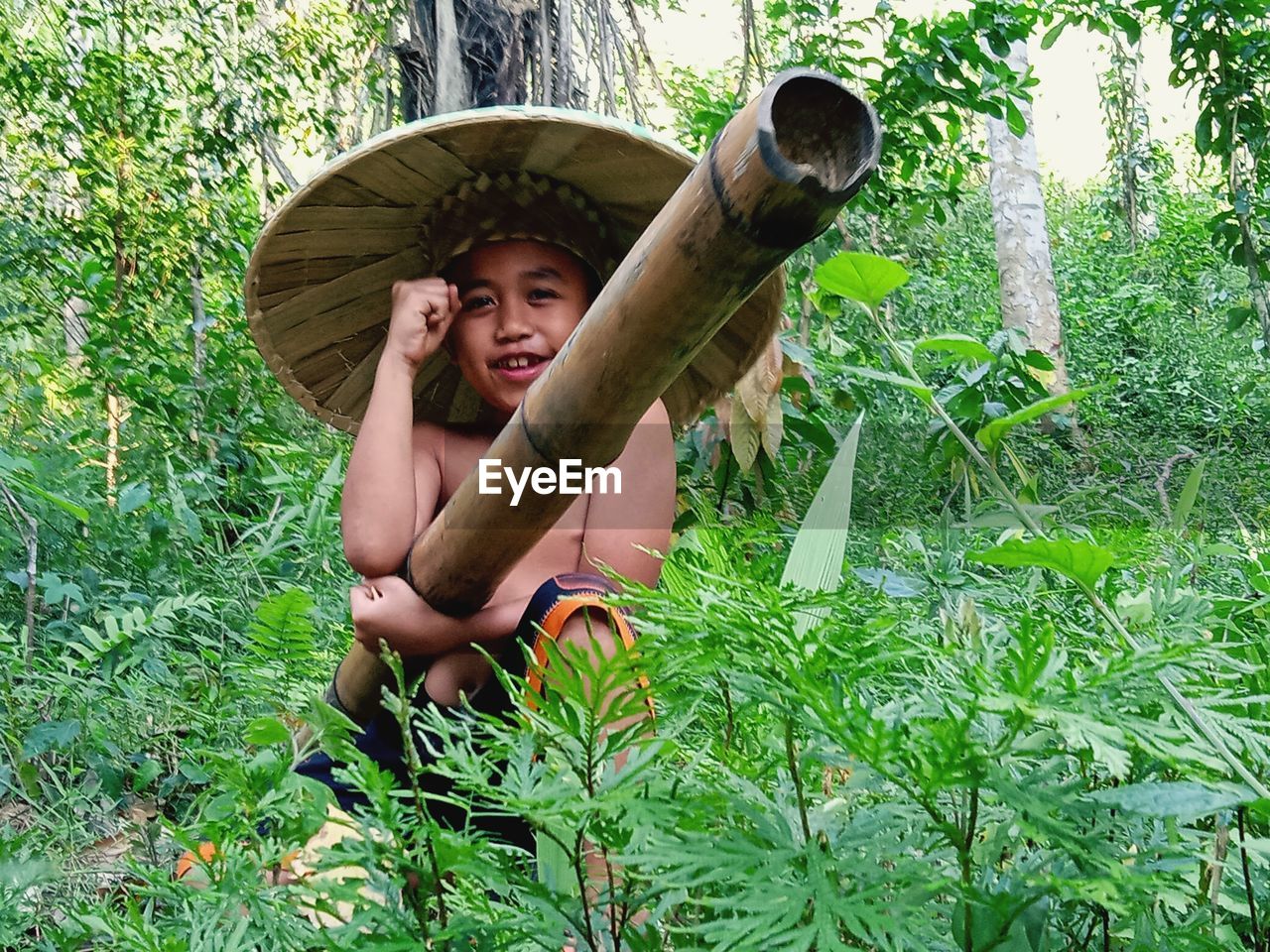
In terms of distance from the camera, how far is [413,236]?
1164 mm

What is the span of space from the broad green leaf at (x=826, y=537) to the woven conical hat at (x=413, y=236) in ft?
1.94

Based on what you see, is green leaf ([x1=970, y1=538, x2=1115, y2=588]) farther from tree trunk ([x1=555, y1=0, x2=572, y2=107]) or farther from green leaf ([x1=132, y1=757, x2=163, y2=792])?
tree trunk ([x1=555, y1=0, x2=572, y2=107])

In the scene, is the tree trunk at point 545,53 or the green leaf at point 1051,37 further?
the green leaf at point 1051,37

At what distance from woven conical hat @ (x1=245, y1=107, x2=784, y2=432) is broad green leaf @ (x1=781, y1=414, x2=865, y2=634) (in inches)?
23.3

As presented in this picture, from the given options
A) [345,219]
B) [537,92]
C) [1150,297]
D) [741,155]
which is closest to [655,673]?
[741,155]

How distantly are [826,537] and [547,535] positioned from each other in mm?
634

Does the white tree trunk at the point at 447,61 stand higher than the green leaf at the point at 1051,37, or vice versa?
the green leaf at the point at 1051,37

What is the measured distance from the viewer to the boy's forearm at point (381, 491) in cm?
100

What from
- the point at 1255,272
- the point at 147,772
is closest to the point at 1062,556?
the point at 147,772

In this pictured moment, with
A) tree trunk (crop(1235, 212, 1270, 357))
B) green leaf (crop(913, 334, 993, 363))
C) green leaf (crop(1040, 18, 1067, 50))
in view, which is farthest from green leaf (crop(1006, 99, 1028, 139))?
green leaf (crop(913, 334, 993, 363))

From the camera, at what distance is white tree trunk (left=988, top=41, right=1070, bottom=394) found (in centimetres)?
404

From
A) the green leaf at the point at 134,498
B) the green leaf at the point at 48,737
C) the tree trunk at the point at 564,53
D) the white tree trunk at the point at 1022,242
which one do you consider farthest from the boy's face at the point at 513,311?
the white tree trunk at the point at 1022,242

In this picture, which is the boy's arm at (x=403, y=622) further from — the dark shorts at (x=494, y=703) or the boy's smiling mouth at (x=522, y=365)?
the boy's smiling mouth at (x=522, y=365)

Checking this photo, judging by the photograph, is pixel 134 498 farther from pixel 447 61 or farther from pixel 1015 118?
pixel 1015 118
